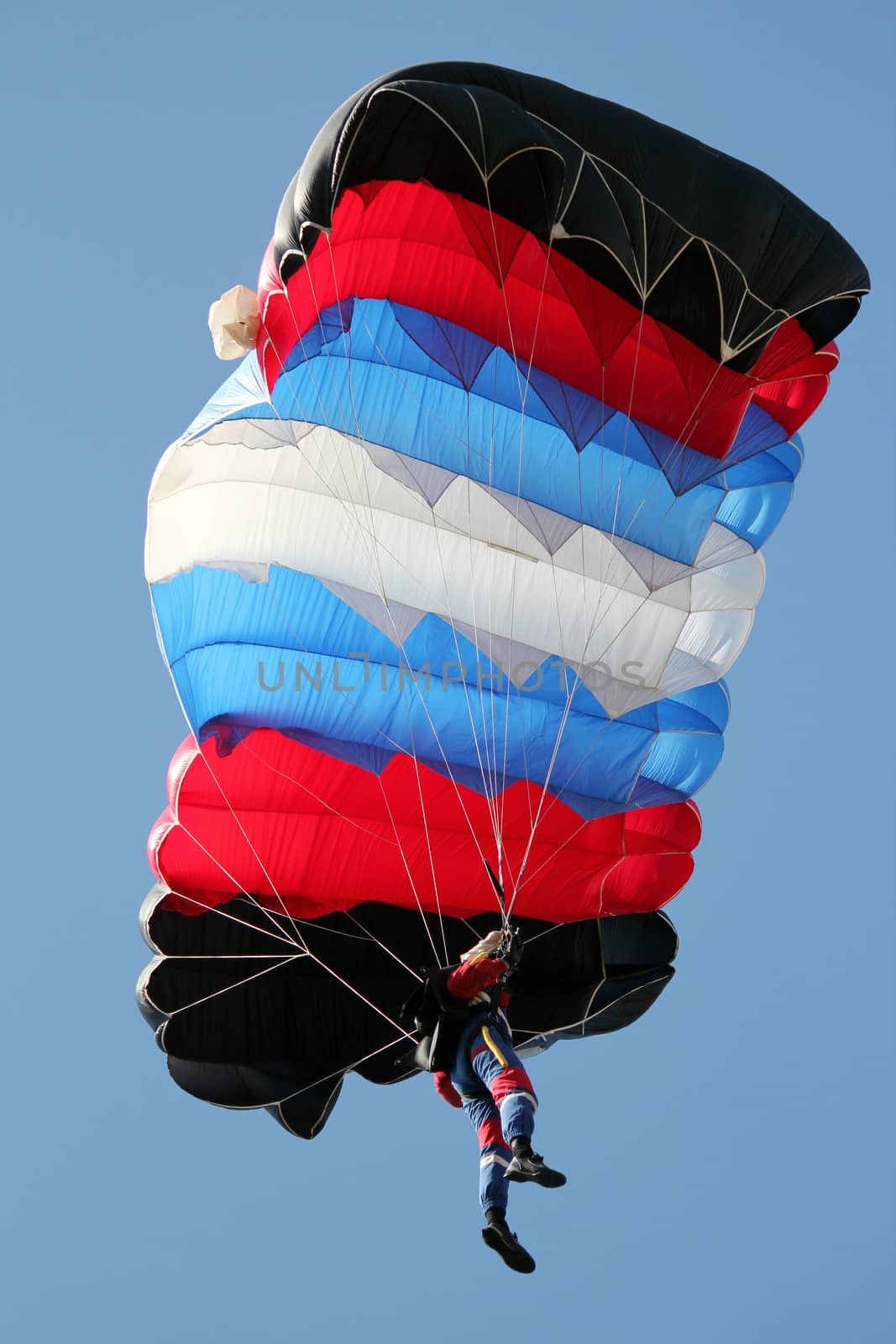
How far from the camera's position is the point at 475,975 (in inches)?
293

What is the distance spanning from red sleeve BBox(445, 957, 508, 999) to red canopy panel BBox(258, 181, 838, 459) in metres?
2.57

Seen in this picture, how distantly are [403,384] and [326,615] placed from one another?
1.16 metres

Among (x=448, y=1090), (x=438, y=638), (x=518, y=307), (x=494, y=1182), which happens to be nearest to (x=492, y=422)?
(x=518, y=307)

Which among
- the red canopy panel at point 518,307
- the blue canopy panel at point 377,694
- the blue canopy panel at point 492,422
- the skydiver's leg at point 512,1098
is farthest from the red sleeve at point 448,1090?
the red canopy panel at point 518,307

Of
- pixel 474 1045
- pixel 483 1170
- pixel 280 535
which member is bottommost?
pixel 483 1170

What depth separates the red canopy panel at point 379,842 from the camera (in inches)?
341

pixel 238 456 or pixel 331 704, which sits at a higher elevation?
pixel 238 456

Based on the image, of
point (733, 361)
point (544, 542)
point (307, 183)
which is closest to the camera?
point (307, 183)

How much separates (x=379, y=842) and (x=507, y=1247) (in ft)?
8.44

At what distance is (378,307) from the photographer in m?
8.07

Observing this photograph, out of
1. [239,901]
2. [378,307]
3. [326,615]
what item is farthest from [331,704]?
[378,307]

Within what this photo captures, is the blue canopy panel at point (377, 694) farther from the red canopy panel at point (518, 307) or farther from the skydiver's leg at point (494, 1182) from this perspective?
the skydiver's leg at point (494, 1182)

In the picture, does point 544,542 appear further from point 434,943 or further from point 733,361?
point 434,943

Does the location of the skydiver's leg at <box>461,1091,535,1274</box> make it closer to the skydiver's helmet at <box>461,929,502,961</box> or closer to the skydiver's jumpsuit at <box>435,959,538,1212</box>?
the skydiver's jumpsuit at <box>435,959,538,1212</box>
